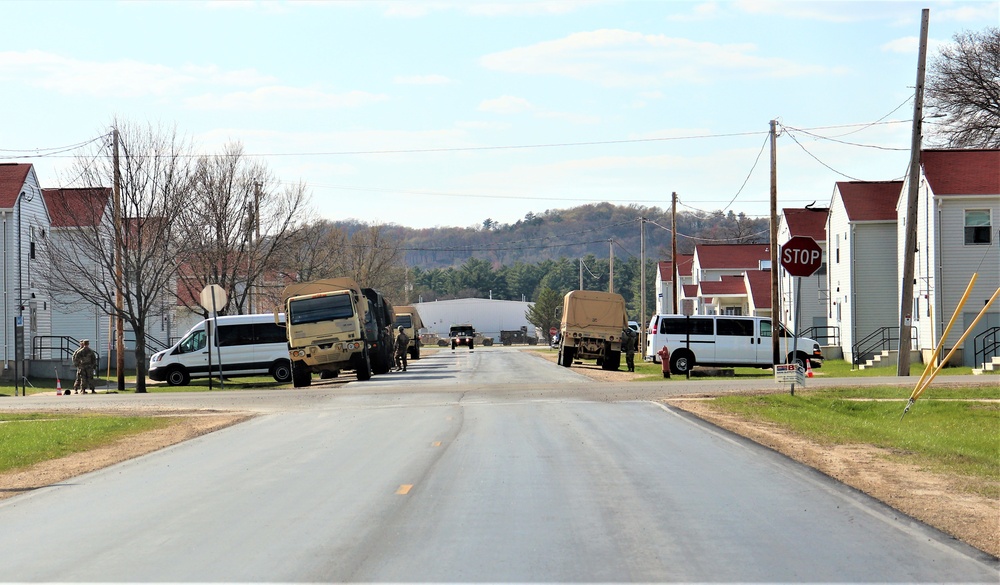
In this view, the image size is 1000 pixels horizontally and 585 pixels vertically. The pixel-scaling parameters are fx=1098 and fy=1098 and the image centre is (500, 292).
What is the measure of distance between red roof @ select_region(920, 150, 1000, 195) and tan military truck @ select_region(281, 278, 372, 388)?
2244cm

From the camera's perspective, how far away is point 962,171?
139 ft

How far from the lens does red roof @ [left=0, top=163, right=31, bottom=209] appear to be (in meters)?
46.4

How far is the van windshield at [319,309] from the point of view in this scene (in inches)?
1400

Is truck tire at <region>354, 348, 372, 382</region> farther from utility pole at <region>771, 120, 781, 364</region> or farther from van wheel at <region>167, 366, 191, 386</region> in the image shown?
utility pole at <region>771, 120, 781, 364</region>

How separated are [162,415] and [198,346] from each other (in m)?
16.3

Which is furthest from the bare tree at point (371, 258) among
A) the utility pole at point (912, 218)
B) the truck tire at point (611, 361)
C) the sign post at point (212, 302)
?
the utility pole at point (912, 218)

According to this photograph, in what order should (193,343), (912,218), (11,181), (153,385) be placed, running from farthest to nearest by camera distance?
1. (11,181)
2. (153,385)
3. (193,343)
4. (912,218)

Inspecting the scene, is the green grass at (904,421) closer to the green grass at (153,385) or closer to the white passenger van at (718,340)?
the white passenger van at (718,340)

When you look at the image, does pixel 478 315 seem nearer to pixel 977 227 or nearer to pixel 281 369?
pixel 977 227

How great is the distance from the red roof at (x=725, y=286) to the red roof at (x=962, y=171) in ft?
90.8

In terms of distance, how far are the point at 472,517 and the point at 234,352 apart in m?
31.2

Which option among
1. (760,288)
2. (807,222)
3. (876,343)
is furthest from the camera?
(760,288)

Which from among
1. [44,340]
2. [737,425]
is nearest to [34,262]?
[44,340]

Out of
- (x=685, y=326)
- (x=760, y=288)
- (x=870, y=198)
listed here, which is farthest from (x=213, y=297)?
(x=760, y=288)
